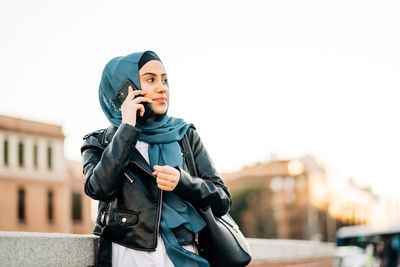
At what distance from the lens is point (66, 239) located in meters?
2.75

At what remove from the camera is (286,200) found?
7731cm

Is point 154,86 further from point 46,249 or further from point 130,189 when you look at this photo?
point 46,249

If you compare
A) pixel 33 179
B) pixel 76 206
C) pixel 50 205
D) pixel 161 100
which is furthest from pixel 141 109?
pixel 76 206

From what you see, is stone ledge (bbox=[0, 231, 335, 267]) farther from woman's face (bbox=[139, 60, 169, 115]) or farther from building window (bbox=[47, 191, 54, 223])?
building window (bbox=[47, 191, 54, 223])

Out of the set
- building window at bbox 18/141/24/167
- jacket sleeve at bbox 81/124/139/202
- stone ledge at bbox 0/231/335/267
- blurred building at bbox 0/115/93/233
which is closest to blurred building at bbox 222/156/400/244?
blurred building at bbox 0/115/93/233

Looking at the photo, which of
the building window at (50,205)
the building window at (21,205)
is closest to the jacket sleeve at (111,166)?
the building window at (21,205)

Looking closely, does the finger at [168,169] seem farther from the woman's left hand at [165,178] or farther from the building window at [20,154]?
the building window at [20,154]

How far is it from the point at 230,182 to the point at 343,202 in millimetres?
21641

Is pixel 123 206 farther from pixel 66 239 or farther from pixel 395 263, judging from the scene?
pixel 395 263

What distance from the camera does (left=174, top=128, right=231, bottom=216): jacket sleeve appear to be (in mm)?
2459

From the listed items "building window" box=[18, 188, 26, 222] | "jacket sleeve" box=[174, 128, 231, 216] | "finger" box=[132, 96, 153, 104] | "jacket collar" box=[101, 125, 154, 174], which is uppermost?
"finger" box=[132, 96, 153, 104]

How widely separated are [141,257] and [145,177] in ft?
1.19

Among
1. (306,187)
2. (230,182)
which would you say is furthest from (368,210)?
(230,182)

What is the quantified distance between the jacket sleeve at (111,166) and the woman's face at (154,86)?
0.92 feet
